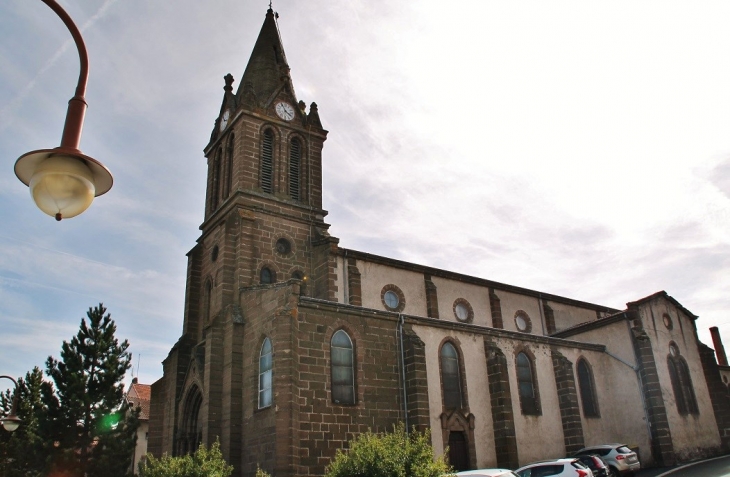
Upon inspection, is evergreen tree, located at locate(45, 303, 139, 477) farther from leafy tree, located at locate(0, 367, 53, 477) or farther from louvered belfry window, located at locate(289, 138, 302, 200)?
louvered belfry window, located at locate(289, 138, 302, 200)

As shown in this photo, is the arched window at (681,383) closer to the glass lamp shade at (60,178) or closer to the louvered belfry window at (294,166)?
the louvered belfry window at (294,166)

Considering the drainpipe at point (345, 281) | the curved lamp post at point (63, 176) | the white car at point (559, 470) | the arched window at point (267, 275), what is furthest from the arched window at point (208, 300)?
the curved lamp post at point (63, 176)

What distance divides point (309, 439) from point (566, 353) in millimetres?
15772

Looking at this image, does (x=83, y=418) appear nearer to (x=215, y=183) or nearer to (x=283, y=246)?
(x=283, y=246)

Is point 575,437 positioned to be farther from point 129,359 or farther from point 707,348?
point 129,359

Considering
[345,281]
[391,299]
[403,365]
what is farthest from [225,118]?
[403,365]

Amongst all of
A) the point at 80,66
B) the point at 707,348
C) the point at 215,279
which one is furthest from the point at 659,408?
the point at 80,66

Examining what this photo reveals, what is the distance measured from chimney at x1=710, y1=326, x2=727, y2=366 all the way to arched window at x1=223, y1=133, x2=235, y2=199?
48.2 meters

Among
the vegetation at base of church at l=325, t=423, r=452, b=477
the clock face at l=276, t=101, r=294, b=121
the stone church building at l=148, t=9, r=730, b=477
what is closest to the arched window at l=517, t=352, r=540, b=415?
the stone church building at l=148, t=9, r=730, b=477

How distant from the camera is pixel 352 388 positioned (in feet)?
72.5

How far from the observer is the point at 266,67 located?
108 feet

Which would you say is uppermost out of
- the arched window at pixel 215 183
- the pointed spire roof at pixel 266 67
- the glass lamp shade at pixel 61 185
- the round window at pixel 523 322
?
the pointed spire roof at pixel 266 67

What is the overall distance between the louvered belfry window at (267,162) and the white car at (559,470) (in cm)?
1778

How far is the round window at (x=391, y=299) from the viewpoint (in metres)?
30.0
